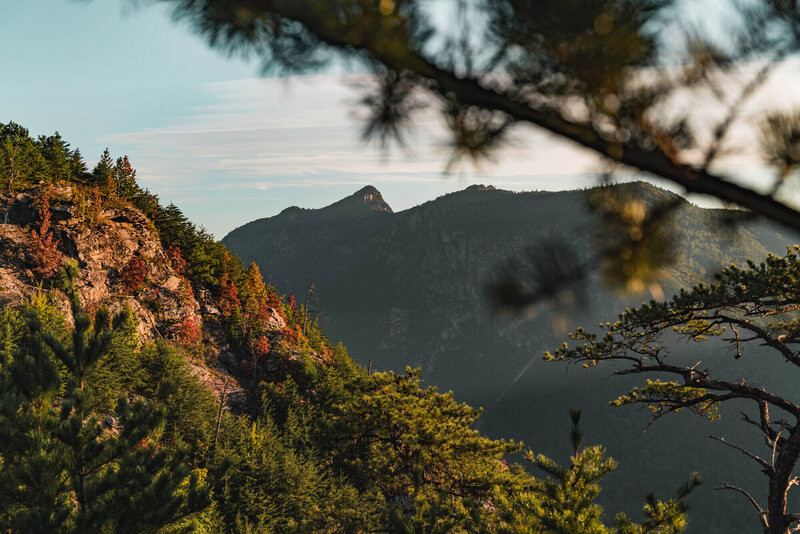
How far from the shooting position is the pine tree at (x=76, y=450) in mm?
8227

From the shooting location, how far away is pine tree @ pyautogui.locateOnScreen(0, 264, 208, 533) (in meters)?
8.23

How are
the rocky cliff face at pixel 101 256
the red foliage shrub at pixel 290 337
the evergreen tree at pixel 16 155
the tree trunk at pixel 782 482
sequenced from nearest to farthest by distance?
the tree trunk at pixel 782 482 < the rocky cliff face at pixel 101 256 < the evergreen tree at pixel 16 155 < the red foliage shrub at pixel 290 337

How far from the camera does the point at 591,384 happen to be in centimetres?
19212

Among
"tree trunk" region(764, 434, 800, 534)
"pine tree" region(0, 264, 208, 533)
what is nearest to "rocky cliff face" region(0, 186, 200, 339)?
"pine tree" region(0, 264, 208, 533)

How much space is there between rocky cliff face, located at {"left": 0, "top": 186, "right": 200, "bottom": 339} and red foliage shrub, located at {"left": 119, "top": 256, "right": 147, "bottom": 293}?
281 mm

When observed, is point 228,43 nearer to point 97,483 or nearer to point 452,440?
point 97,483

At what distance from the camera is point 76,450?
8617 millimetres

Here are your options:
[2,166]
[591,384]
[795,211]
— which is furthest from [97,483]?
[591,384]

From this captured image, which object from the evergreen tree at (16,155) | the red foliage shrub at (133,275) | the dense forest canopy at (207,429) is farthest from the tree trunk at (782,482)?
the evergreen tree at (16,155)

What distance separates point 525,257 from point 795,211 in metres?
1.47

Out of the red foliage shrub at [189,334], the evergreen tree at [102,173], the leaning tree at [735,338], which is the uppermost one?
the evergreen tree at [102,173]

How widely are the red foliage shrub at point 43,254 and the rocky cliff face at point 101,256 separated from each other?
45cm

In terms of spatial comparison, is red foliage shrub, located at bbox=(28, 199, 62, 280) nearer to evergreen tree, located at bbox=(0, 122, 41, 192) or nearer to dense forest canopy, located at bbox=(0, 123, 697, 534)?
dense forest canopy, located at bbox=(0, 123, 697, 534)

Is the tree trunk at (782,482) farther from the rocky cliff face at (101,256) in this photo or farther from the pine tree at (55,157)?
the pine tree at (55,157)
